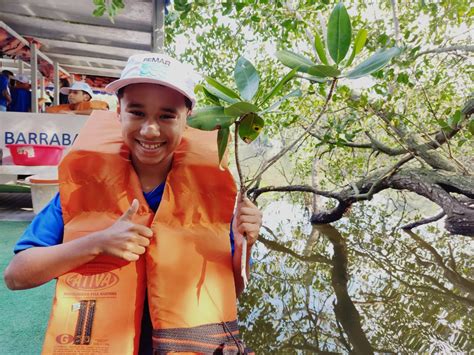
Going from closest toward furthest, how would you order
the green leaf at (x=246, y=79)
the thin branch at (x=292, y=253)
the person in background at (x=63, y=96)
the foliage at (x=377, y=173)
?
1. the green leaf at (x=246, y=79)
2. the foliage at (x=377, y=173)
3. the thin branch at (x=292, y=253)
4. the person in background at (x=63, y=96)

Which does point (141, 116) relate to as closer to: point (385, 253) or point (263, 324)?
point (263, 324)

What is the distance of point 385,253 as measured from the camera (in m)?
5.55

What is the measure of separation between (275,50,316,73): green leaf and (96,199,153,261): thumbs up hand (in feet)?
1.92

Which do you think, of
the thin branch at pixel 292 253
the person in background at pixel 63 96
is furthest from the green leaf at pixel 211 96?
the person in background at pixel 63 96

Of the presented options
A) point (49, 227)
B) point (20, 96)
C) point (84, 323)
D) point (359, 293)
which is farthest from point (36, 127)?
point (359, 293)

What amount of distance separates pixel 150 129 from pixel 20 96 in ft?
18.1

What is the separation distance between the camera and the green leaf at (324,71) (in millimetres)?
770

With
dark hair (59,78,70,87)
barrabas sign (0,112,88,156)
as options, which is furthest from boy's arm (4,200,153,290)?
dark hair (59,78,70,87)

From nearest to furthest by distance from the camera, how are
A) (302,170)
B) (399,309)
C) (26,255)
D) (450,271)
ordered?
1. (26,255)
2. (399,309)
3. (450,271)
4. (302,170)

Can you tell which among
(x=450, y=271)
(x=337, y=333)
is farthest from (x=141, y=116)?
(x=450, y=271)

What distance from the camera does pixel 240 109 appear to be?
791 mm

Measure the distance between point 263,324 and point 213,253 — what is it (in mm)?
2533

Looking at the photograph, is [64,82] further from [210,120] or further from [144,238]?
[210,120]

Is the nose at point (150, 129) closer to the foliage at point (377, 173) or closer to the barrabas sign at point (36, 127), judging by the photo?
the foliage at point (377, 173)
